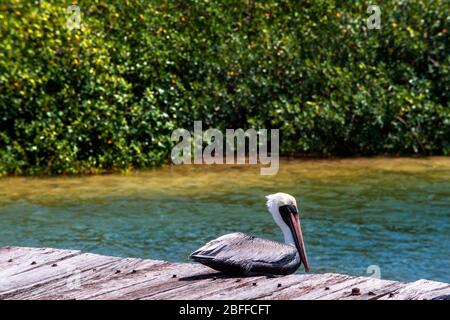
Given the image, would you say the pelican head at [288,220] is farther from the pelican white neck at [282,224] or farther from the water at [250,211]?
the water at [250,211]

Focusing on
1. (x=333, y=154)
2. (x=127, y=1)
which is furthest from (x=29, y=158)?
(x=333, y=154)

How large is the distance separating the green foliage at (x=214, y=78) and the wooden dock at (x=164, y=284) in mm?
6520

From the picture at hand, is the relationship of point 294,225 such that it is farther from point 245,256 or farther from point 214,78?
point 214,78

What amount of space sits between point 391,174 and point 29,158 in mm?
4637

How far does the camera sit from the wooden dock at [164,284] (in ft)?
21.0

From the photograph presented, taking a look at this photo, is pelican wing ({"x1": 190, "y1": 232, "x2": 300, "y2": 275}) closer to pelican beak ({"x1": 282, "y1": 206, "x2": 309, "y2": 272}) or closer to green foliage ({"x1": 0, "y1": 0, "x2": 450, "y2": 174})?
pelican beak ({"x1": 282, "y1": 206, "x2": 309, "y2": 272})

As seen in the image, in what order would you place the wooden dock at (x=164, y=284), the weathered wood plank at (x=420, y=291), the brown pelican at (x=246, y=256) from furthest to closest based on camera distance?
the brown pelican at (x=246, y=256)
the wooden dock at (x=164, y=284)
the weathered wood plank at (x=420, y=291)

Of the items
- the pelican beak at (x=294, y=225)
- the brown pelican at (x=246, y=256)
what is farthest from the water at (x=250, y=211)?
the brown pelican at (x=246, y=256)

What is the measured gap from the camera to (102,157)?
1385 cm

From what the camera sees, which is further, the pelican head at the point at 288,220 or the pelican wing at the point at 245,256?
the pelican head at the point at 288,220

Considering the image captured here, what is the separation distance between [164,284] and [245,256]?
54 cm

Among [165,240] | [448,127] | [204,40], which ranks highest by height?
[204,40]

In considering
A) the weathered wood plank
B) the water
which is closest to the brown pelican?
the weathered wood plank
